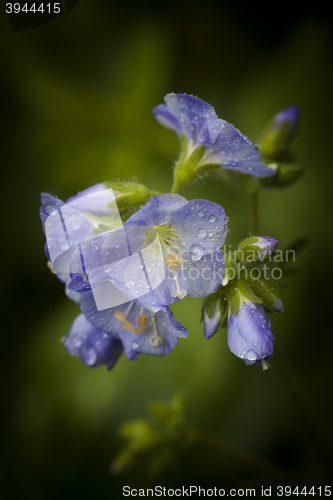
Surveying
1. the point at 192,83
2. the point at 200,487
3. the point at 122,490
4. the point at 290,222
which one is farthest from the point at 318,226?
the point at 122,490

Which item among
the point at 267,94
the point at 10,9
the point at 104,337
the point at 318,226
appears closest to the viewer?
the point at 104,337

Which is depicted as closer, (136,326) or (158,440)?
(136,326)

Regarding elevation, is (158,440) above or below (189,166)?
below

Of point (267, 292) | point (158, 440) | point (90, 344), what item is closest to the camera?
point (267, 292)

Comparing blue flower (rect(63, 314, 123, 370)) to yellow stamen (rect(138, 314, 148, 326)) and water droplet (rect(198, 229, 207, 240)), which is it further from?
water droplet (rect(198, 229, 207, 240))

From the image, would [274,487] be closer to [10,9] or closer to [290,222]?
[290,222]

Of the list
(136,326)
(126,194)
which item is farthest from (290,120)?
(136,326)

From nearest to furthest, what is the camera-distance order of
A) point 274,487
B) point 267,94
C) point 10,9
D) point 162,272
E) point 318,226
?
1. point 162,272
2. point 10,9
3. point 274,487
4. point 318,226
5. point 267,94

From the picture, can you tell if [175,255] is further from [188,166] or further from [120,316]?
[188,166]
